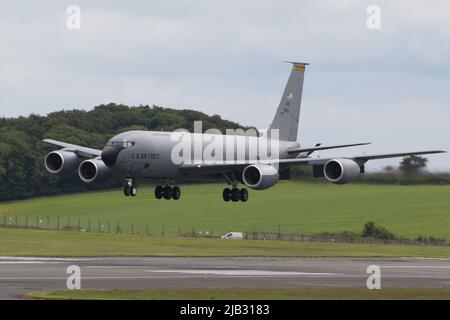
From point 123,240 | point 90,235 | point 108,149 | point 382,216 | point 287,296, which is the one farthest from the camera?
point 382,216

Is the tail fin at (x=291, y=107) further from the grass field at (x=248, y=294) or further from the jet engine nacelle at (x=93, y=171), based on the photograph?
the grass field at (x=248, y=294)

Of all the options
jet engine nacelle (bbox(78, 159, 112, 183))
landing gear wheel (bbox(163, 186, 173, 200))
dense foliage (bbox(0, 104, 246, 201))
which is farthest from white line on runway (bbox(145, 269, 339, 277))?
dense foliage (bbox(0, 104, 246, 201))

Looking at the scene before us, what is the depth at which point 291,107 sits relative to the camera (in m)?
112

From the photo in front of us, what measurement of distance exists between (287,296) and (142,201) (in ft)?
423

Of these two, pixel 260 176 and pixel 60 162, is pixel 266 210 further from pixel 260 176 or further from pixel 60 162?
pixel 260 176

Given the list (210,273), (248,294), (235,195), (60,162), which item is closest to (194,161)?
(235,195)

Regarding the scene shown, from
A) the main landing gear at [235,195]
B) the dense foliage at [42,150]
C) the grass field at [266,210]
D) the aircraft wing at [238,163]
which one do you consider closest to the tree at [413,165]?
the aircraft wing at [238,163]

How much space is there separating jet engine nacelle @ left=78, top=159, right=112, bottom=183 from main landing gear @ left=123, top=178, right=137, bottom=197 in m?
2.72

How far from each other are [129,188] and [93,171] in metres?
4.89
